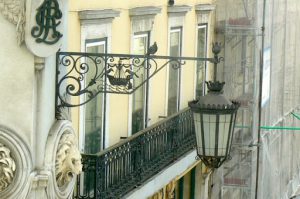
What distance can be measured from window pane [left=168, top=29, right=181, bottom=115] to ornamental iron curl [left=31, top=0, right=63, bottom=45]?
8.88 metres

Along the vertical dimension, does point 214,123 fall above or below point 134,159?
above

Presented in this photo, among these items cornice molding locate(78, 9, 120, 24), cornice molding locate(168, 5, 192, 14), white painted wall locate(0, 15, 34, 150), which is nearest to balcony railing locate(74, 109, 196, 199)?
cornice molding locate(78, 9, 120, 24)

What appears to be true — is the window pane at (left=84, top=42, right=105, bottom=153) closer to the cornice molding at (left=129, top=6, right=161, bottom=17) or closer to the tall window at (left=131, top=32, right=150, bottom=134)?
the cornice molding at (left=129, top=6, right=161, bottom=17)

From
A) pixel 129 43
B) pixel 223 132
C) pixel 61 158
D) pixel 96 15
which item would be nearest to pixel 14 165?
pixel 61 158

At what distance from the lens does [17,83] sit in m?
7.52

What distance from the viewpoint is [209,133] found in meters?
8.30

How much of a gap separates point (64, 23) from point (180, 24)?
9175 mm

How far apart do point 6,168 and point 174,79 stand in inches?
380

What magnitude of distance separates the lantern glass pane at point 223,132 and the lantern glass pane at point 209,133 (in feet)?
0.19

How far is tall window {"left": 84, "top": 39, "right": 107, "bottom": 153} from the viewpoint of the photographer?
11.9 m

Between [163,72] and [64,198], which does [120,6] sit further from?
[64,198]

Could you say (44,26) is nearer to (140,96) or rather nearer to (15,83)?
(15,83)

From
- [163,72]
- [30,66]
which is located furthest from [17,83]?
[163,72]

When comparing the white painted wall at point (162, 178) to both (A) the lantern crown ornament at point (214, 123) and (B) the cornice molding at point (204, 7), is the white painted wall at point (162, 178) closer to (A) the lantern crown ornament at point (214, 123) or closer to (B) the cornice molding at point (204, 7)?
(B) the cornice molding at point (204, 7)
